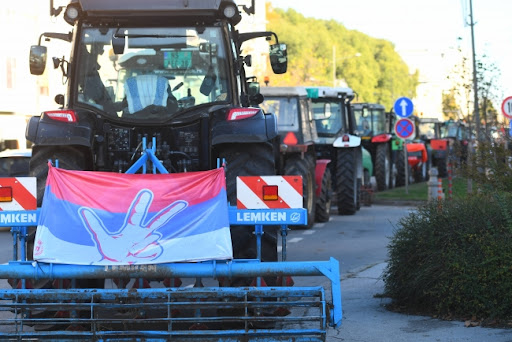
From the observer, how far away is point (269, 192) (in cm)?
746

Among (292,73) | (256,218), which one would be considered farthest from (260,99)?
(292,73)

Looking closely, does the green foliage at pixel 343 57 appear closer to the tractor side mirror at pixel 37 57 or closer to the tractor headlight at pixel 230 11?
the tractor side mirror at pixel 37 57

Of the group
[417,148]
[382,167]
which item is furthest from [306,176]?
[417,148]

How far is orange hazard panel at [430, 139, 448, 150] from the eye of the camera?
42.2m

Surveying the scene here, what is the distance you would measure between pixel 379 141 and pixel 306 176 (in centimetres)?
1286

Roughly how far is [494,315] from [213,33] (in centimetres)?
376

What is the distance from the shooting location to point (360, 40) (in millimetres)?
127438

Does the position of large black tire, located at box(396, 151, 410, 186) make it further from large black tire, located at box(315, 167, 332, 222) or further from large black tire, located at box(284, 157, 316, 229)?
large black tire, located at box(284, 157, 316, 229)

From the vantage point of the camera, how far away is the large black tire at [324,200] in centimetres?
1947

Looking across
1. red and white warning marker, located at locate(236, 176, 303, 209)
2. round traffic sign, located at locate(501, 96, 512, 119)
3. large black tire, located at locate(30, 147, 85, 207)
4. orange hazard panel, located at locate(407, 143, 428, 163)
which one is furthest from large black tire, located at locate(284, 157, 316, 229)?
orange hazard panel, located at locate(407, 143, 428, 163)

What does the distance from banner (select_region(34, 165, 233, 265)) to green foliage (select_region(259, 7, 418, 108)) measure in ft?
248

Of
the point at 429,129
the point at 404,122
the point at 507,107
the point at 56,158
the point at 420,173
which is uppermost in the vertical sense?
the point at 56,158

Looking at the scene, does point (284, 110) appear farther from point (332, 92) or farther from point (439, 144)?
point (439, 144)

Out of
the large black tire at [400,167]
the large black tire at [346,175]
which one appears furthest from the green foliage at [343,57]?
the large black tire at [346,175]
